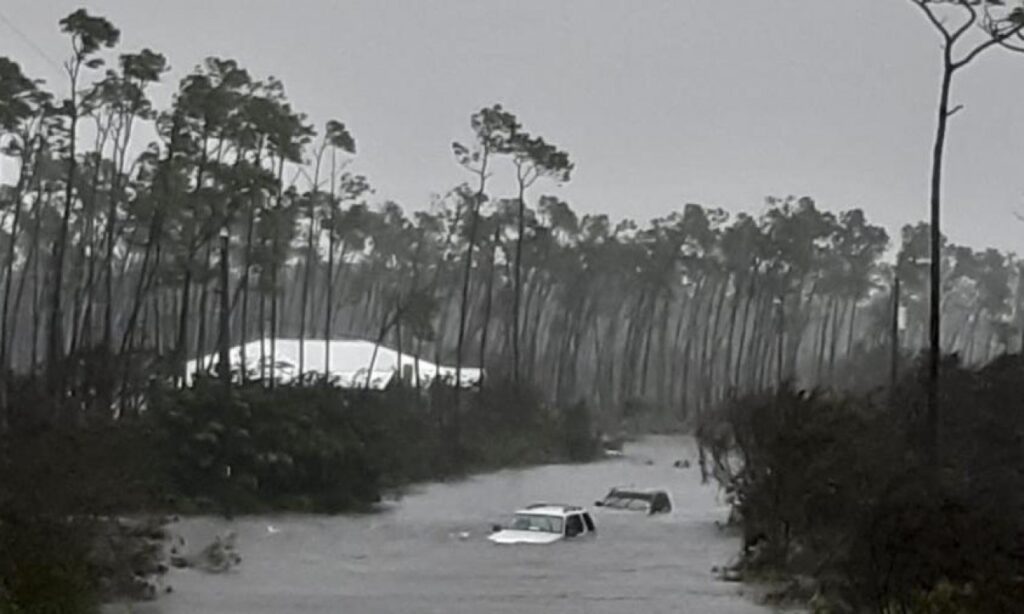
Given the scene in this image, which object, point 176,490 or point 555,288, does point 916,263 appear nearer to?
point 555,288

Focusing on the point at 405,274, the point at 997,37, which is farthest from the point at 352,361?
the point at 997,37

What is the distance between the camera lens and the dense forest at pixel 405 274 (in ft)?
212

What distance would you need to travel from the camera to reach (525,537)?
44.7 metres

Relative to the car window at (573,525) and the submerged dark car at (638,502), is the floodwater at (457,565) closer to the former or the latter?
the car window at (573,525)

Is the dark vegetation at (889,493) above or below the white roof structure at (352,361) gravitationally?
below

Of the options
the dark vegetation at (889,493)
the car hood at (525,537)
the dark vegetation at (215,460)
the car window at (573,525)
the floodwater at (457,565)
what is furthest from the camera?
the car window at (573,525)

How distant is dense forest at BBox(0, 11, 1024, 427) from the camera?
64688mm

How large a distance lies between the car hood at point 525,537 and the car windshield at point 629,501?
12173 millimetres

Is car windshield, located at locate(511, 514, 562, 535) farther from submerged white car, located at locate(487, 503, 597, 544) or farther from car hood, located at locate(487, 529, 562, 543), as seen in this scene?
car hood, located at locate(487, 529, 562, 543)

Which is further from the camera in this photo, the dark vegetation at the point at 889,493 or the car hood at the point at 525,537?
the car hood at the point at 525,537

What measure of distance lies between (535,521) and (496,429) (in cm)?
3655

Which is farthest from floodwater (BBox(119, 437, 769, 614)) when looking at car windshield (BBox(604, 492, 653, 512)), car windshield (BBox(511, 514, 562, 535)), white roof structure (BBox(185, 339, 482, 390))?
white roof structure (BBox(185, 339, 482, 390))

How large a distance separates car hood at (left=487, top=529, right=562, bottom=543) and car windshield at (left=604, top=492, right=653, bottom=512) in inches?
479

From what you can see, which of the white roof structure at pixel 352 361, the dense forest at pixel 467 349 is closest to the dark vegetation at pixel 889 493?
the dense forest at pixel 467 349
